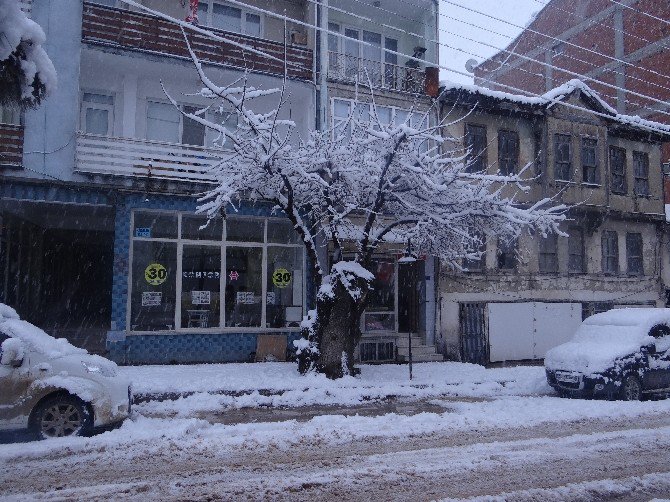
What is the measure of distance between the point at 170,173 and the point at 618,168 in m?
18.3

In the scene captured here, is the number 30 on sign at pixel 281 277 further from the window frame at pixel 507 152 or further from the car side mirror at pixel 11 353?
the car side mirror at pixel 11 353

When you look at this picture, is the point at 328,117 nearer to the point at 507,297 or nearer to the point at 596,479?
the point at 507,297

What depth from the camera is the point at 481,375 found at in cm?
1473

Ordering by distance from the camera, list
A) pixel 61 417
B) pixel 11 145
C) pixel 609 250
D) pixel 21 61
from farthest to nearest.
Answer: pixel 609 250 < pixel 11 145 < pixel 61 417 < pixel 21 61

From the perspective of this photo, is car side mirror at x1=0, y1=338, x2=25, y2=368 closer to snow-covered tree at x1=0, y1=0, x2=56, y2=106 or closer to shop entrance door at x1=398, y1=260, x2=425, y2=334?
snow-covered tree at x1=0, y1=0, x2=56, y2=106

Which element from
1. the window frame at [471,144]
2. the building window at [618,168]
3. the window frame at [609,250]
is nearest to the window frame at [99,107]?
the window frame at [471,144]

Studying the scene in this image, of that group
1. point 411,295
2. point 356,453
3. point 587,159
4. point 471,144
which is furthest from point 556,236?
point 356,453

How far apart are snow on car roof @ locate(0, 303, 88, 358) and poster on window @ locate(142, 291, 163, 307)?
6.64m

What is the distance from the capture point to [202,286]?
51.9 feet

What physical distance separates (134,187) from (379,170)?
6.81 m

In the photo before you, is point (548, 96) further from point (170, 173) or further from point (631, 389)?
point (170, 173)

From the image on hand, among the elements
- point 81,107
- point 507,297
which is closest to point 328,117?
point 81,107

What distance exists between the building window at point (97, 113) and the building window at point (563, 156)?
51.5ft

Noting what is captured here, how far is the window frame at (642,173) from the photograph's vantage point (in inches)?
928
